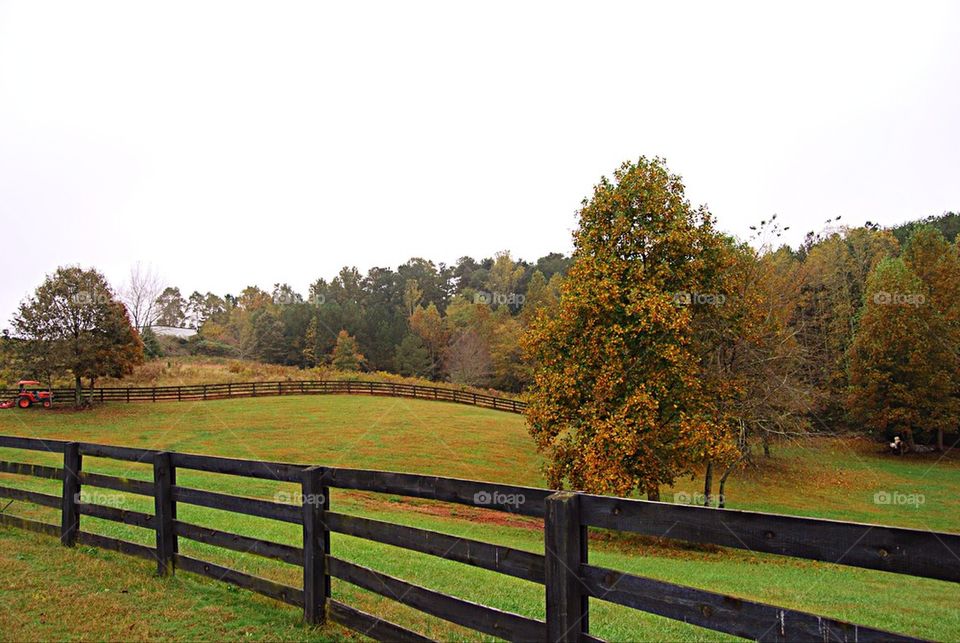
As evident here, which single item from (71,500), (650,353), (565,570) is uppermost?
(650,353)

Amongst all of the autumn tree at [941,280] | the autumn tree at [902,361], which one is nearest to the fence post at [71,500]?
the autumn tree at [902,361]

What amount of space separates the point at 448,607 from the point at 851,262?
64.1m

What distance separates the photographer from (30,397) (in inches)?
1457

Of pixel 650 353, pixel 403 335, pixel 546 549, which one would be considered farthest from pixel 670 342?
pixel 403 335

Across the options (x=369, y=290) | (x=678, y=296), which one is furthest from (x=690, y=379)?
(x=369, y=290)

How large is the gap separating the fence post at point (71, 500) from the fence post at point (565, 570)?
6861 millimetres

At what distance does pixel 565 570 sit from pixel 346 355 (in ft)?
238

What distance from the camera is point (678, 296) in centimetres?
1953

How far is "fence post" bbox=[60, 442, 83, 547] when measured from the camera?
304 inches

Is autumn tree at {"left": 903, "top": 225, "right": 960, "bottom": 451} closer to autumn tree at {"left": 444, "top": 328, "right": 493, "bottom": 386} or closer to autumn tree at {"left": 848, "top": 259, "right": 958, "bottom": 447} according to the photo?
autumn tree at {"left": 848, "top": 259, "right": 958, "bottom": 447}

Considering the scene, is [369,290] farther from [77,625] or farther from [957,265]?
[77,625]

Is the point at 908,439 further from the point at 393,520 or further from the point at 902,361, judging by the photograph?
the point at 393,520

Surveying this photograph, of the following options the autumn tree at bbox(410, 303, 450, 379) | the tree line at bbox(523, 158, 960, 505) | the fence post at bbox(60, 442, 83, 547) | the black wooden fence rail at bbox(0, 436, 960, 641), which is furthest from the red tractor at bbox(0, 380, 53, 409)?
the autumn tree at bbox(410, 303, 450, 379)

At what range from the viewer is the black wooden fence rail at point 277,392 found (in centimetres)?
4056
